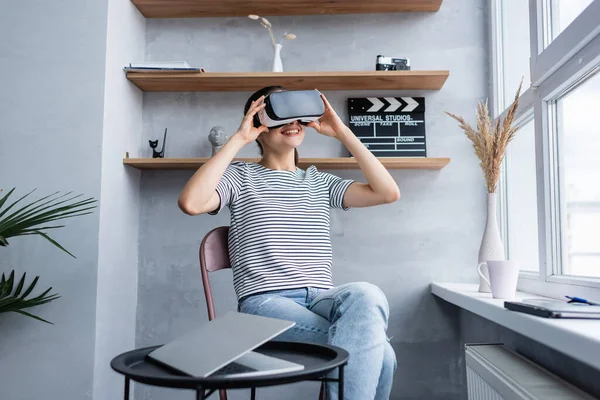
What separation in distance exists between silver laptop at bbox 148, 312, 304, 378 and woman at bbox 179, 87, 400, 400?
51 centimetres

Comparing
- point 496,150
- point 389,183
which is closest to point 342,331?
point 389,183

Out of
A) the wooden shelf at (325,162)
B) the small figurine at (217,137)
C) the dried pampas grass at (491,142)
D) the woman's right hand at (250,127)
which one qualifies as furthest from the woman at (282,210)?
the small figurine at (217,137)

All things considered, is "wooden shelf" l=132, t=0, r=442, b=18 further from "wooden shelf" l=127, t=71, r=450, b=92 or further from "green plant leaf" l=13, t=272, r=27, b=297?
"green plant leaf" l=13, t=272, r=27, b=297

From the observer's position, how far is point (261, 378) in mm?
910

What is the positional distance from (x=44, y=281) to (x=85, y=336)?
0.27 meters

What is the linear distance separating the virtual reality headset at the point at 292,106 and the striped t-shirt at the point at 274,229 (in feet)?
0.80

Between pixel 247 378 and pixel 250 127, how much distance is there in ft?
3.94

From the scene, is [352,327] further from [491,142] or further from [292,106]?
[491,142]

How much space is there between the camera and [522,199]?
2285mm

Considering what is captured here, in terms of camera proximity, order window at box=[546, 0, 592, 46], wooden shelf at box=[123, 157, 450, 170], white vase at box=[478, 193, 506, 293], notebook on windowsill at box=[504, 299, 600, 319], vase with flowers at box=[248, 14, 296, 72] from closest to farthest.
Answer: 1. notebook on windowsill at box=[504, 299, 600, 319]
2. window at box=[546, 0, 592, 46]
3. white vase at box=[478, 193, 506, 293]
4. wooden shelf at box=[123, 157, 450, 170]
5. vase with flowers at box=[248, 14, 296, 72]

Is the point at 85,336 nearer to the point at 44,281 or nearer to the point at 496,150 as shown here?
the point at 44,281

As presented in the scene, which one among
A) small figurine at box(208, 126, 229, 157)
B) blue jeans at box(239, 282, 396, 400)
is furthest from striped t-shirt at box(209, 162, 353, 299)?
small figurine at box(208, 126, 229, 157)

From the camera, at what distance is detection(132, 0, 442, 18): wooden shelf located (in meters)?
2.57

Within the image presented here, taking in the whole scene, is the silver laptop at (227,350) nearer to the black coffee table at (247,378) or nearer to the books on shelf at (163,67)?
the black coffee table at (247,378)
